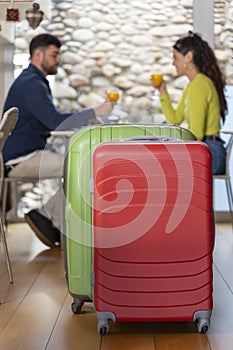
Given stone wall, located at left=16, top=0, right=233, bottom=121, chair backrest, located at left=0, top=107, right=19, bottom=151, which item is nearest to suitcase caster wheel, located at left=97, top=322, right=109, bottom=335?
chair backrest, located at left=0, top=107, right=19, bottom=151

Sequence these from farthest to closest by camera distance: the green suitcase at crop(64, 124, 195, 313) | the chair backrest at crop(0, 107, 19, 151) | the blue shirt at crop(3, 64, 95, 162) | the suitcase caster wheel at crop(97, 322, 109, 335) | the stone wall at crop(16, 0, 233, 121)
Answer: the stone wall at crop(16, 0, 233, 121) < the blue shirt at crop(3, 64, 95, 162) < the chair backrest at crop(0, 107, 19, 151) < the green suitcase at crop(64, 124, 195, 313) < the suitcase caster wheel at crop(97, 322, 109, 335)

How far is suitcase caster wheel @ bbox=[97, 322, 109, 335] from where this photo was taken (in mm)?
2584

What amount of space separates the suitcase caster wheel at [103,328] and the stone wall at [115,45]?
11.2 ft

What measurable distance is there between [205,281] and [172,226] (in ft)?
0.69

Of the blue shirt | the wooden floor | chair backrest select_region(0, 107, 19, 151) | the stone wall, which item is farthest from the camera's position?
the stone wall

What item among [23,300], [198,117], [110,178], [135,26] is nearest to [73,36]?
[135,26]

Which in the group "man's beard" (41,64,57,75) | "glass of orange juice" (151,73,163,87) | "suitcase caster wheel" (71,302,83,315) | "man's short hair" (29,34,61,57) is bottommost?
"suitcase caster wheel" (71,302,83,315)

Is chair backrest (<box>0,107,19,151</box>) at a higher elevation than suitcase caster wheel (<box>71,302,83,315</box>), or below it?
higher

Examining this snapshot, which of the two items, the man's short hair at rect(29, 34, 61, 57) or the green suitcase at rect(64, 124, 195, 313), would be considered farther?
the man's short hair at rect(29, 34, 61, 57)

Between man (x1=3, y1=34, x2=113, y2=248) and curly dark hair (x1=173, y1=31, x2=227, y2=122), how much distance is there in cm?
61

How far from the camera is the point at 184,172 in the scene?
2541mm

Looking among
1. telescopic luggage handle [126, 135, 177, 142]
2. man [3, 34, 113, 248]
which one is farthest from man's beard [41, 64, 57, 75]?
telescopic luggage handle [126, 135, 177, 142]

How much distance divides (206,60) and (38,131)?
3.66ft

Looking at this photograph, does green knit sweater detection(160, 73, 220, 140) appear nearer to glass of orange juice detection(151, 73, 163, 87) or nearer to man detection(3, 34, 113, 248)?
glass of orange juice detection(151, 73, 163, 87)
